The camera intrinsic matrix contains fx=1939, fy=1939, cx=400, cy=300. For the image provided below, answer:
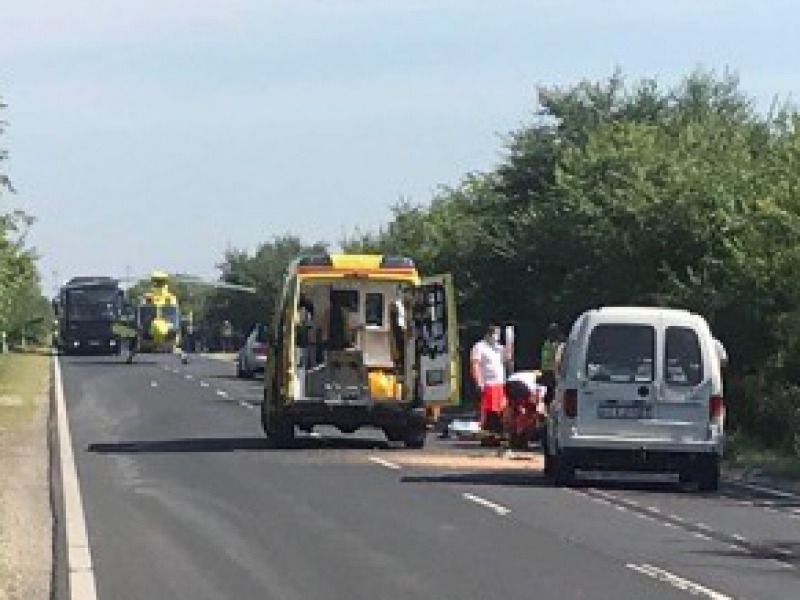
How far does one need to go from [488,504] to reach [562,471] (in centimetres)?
267

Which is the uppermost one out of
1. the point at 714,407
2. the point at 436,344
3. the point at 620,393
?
the point at 436,344

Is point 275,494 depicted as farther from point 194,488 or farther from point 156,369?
point 156,369

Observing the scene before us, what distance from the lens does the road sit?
12859 millimetres

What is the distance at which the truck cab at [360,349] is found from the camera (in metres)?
26.9

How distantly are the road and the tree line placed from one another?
588cm

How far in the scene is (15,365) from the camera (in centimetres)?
6550

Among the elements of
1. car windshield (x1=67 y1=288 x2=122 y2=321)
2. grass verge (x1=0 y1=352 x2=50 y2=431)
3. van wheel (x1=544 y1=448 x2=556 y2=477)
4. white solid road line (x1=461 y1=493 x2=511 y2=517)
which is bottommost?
white solid road line (x1=461 y1=493 x2=511 y2=517)

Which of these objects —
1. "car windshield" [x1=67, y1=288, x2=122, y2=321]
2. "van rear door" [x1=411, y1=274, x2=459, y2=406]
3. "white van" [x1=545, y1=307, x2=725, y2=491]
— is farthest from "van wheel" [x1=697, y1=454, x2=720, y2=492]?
"car windshield" [x1=67, y1=288, x2=122, y2=321]

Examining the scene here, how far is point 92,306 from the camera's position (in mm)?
84875

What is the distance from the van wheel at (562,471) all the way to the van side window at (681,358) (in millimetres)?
1407

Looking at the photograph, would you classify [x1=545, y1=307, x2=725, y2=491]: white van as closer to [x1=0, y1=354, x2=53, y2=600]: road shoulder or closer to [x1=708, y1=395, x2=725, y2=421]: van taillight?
[x1=708, y1=395, x2=725, y2=421]: van taillight

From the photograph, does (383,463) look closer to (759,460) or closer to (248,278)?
(759,460)

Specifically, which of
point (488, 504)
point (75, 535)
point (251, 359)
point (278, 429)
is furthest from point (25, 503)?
point (251, 359)

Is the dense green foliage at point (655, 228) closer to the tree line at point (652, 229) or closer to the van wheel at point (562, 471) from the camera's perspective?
the tree line at point (652, 229)
